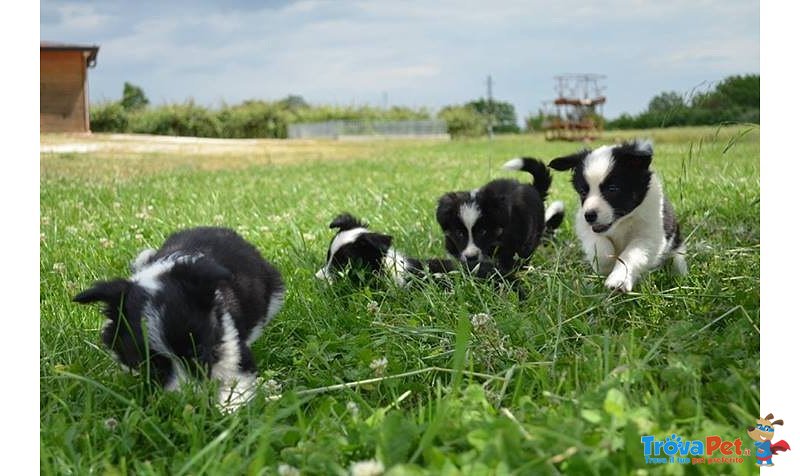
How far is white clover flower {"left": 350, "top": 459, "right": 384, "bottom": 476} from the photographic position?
6.04 feet

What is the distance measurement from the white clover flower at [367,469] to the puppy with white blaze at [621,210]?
7.47 feet

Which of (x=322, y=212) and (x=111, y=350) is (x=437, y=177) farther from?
(x=111, y=350)

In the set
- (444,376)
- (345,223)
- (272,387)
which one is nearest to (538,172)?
(345,223)

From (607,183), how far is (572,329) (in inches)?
47.5

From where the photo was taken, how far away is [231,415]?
95.3 inches

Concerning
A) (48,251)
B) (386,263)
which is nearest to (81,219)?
(48,251)

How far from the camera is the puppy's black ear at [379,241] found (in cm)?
437

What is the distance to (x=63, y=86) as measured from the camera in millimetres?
22750

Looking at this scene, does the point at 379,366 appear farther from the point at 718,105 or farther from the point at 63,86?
the point at 63,86

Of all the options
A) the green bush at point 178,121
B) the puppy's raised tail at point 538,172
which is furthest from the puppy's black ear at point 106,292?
the green bush at point 178,121

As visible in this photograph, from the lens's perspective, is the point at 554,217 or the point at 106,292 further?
the point at 554,217

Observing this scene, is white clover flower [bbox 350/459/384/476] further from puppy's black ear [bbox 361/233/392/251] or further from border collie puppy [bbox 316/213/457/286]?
puppy's black ear [bbox 361/233/392/251]

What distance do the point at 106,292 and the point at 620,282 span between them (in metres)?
2.15
